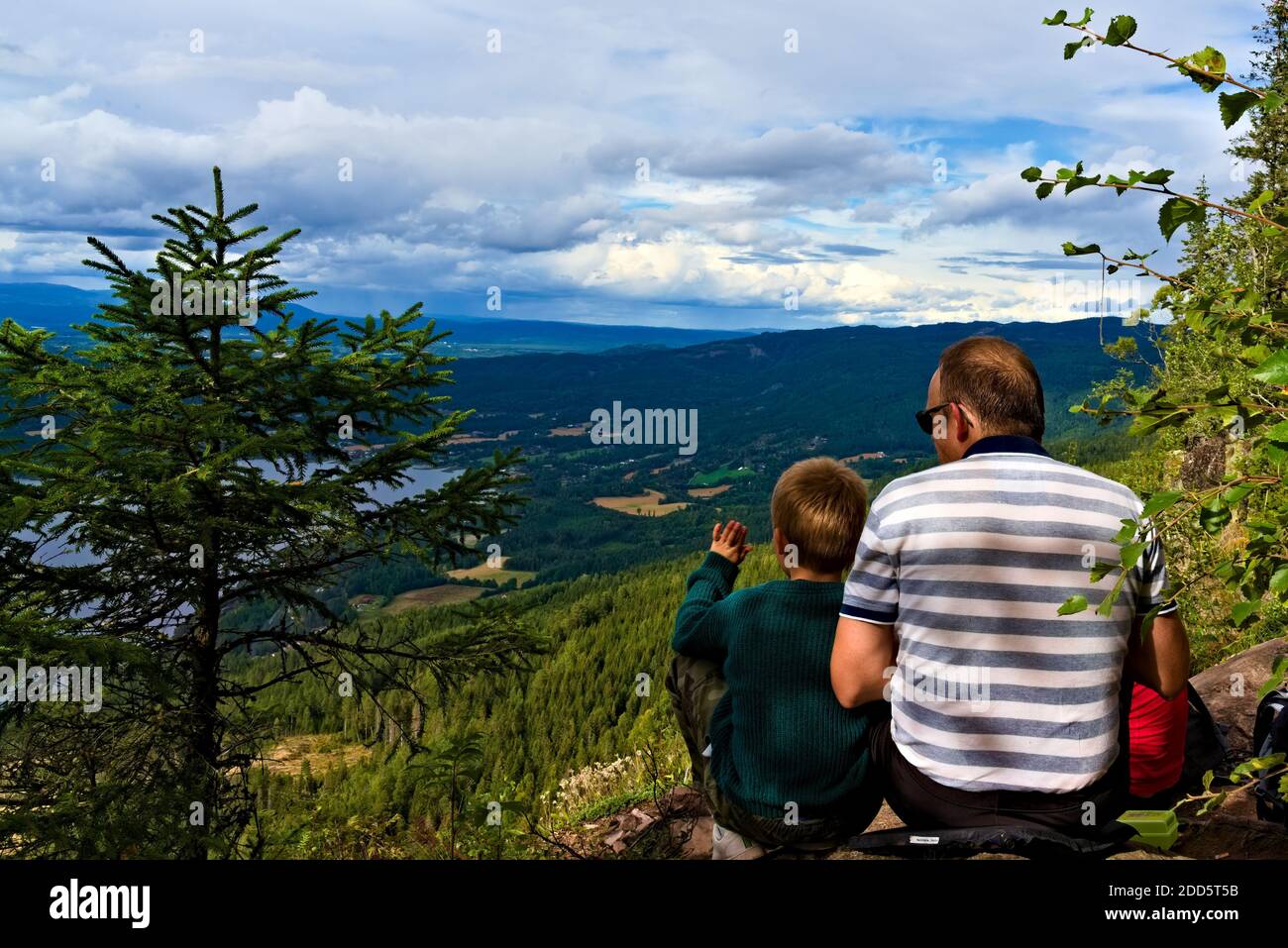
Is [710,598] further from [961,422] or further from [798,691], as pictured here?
[961,422]

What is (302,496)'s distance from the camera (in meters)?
7.34

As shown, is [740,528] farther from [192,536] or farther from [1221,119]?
[192,536]

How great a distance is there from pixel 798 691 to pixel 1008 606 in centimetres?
83

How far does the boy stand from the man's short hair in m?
0.51

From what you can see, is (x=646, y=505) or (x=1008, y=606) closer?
(x=1008, y=606)

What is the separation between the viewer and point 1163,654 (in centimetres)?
269

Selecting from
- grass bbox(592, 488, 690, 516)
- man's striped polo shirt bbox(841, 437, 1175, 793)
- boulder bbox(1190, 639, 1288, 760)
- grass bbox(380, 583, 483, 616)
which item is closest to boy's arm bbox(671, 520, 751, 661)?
man's striped polo shirt bbox(841, 437, 1175, 793)

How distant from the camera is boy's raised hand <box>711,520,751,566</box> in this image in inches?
136

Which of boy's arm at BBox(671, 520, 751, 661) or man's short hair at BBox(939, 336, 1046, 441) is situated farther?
boy's arm at BBox(671, 520, 751, 661)

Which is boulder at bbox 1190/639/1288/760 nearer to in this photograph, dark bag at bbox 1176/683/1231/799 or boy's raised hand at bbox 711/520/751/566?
dark bag at bbox 1176/683/1231/799

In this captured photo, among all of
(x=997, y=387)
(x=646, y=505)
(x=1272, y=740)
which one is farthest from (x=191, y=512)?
(x=646, y=505)

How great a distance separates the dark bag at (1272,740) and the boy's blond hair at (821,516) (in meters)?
1.75

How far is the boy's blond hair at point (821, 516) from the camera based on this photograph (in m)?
3.01
